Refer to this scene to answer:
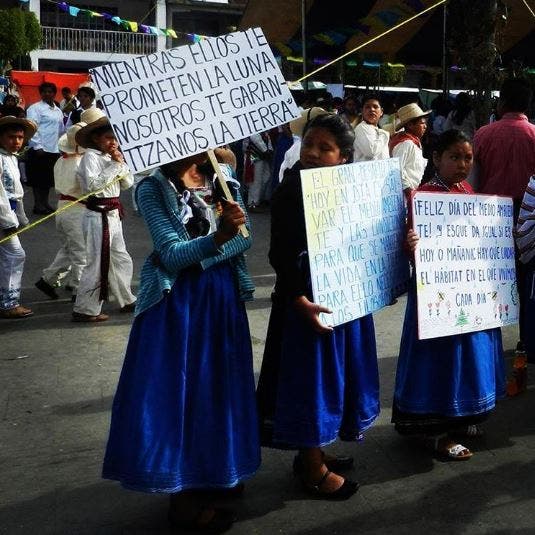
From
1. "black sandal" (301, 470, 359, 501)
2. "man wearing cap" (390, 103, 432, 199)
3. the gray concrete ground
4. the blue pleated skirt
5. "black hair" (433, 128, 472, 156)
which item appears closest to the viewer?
the gray concrete ground

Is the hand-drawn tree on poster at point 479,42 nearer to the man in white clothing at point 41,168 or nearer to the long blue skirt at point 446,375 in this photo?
the man in white clothing at point 41,168

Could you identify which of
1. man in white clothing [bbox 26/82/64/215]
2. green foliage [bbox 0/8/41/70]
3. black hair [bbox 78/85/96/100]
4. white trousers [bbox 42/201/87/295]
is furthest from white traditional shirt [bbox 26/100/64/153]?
green foliage [bbox 0/8/41/70]

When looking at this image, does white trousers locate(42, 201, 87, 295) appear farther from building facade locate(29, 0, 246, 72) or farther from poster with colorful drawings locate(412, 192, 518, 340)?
building facade locate(29, 0, 246, 72)

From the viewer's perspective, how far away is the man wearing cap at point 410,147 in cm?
805

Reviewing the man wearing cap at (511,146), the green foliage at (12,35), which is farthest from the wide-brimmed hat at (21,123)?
the green foliage at (12,35)

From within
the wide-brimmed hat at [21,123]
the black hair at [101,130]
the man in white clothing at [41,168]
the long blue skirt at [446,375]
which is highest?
the wide-brimmed hat at [21,123]

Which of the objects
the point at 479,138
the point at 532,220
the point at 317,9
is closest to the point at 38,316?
the point at 479,138

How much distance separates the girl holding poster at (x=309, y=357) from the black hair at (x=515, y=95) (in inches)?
96.6

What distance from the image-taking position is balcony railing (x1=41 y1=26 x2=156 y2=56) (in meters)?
43.3

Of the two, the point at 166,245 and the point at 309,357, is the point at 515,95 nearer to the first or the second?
the point at 309,357

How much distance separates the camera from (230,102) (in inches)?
142

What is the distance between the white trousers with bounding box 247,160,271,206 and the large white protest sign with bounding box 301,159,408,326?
378 inches

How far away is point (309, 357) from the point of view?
3768 mm

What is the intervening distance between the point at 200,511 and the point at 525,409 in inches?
89.4
